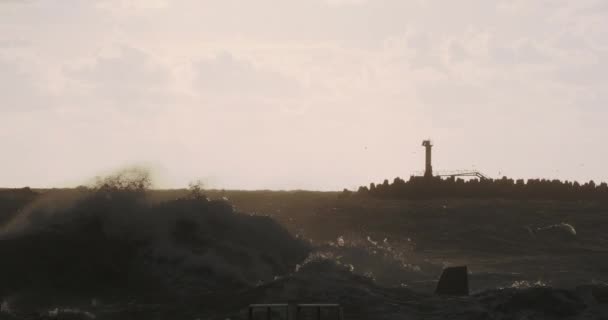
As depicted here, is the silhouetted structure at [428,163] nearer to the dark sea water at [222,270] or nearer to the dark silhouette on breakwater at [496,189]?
the dark silhouette on breakwater at [496,189]

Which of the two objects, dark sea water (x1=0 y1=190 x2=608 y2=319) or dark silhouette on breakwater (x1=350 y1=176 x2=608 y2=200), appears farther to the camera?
dark silhouette on breakwater (x1=350 y1=176 x2=608 y2=200)

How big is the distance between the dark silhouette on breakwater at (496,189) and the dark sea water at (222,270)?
63457 mm

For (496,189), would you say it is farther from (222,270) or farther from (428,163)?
(222,270)

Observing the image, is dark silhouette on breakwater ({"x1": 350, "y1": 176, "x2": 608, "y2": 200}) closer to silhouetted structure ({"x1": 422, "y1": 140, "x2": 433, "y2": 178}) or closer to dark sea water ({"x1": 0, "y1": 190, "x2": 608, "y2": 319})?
silhouetted structure ({"x1": 422, "y1": 140, "x2": 433, "y2": 178})

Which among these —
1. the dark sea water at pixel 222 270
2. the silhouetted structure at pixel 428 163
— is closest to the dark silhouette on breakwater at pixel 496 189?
the silhouetted structure at pixel 428 163

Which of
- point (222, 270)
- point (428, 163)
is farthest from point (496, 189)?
point (222, 270)

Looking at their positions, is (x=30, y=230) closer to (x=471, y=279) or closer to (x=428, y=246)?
(x=471, y=279)

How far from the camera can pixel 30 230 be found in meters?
23.8

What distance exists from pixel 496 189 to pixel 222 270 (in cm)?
8060

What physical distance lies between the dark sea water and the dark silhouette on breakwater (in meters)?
63.5

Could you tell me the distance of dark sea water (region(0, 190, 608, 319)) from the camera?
18016 mm

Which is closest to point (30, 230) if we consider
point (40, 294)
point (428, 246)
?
point (40, 294)

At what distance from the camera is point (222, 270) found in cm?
2258

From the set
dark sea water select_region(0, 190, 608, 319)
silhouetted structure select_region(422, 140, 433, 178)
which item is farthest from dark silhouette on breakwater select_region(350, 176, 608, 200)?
dark sea water select_region(0, 190, 608, 319)
